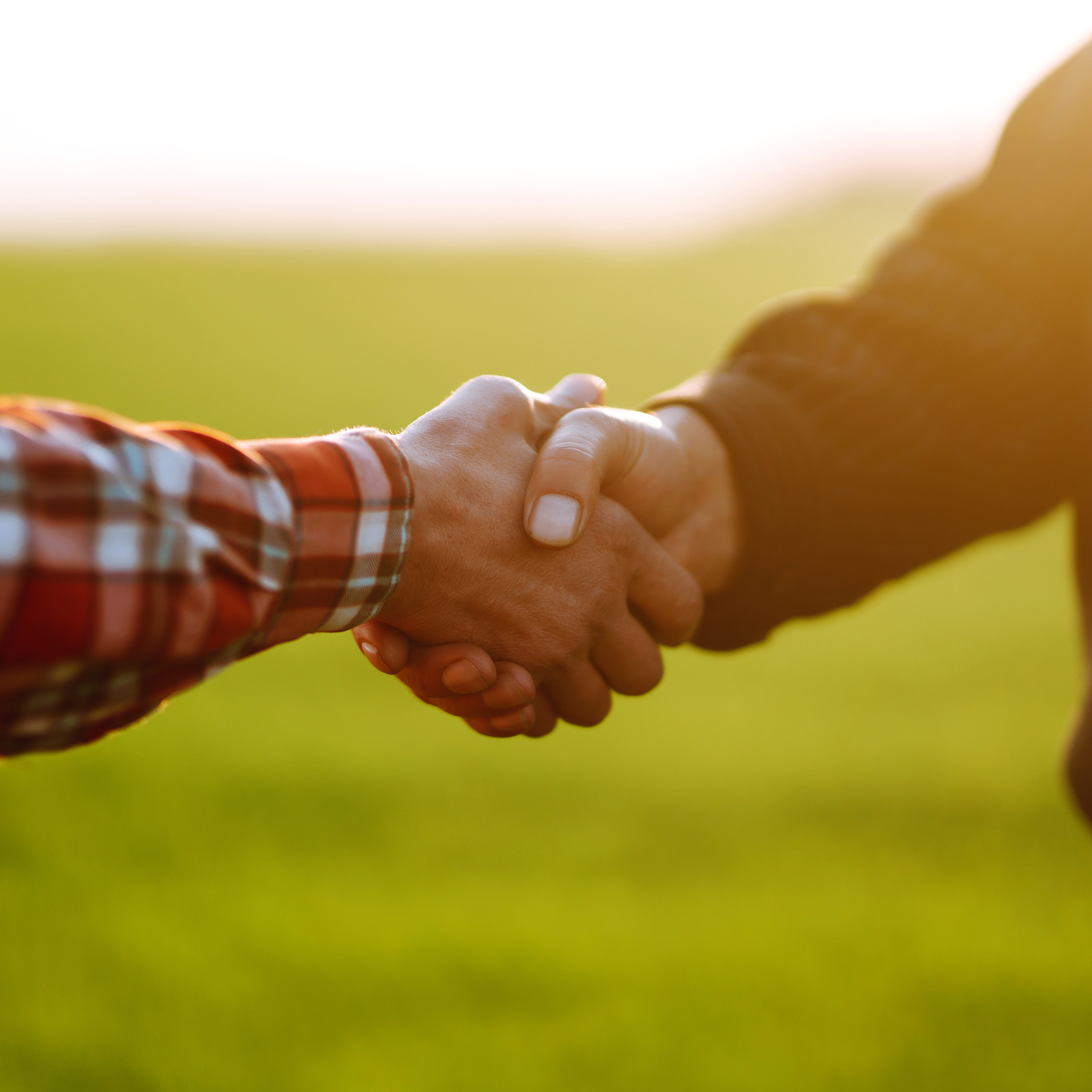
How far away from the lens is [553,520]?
1.56 meters

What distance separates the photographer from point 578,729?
3.98 m

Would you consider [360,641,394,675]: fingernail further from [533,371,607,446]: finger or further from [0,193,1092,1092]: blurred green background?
[0,193,1092,1092]: blurred green background

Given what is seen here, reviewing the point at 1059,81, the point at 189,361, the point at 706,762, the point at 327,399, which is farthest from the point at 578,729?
the point at 189,361

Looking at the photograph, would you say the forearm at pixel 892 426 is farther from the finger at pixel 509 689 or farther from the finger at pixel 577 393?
the finger at pixel 509 689

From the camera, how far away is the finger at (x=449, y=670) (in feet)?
5.20

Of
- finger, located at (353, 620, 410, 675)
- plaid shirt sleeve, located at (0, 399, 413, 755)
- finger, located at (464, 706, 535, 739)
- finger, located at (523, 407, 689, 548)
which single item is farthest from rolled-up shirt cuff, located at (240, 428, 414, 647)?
finger, located at (464, 706, 535, 739)

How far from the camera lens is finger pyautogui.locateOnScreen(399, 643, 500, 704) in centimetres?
159

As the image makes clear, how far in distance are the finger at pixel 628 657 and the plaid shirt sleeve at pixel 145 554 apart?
0.57 metres

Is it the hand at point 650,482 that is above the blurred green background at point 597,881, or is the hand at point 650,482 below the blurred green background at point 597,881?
above

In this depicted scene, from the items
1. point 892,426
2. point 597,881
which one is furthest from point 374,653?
point 597,881

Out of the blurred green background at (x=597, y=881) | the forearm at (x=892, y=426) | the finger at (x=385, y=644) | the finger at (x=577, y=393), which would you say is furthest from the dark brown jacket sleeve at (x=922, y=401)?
the blurred green background at (x=597, y=881)

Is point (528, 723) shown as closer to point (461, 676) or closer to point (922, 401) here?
point (461, 676)

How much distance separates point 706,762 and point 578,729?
0.56 meters

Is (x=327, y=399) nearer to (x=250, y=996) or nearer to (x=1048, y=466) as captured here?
(x=250, y=996)
